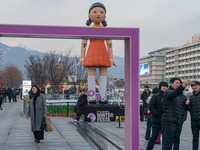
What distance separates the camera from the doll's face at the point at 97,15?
19342 millimetres

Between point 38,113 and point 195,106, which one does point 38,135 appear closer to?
point 38,113

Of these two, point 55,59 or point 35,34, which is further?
point 55,59

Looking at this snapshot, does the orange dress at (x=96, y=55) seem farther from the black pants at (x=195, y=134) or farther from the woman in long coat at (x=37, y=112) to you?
the black pants at (x=195, y=134)

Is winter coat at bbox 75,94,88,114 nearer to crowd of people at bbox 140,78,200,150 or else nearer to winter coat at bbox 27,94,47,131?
winter coat at bbox 27,94,47,131

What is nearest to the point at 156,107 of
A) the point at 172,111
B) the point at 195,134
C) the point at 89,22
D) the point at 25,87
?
the point at 195,134

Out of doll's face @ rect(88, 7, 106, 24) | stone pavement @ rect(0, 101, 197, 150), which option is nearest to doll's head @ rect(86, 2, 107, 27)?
doll's face @ rect(88, 7, 106, 24)

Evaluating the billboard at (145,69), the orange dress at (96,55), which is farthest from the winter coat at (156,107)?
the billboard at (145,69)

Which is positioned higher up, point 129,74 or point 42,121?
point 129,74

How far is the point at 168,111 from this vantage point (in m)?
7.26

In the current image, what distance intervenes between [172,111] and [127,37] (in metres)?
2.01

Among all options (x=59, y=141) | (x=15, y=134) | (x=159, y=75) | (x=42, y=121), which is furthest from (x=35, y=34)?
(x=159, y=75)

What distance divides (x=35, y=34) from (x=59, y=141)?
4834 mm

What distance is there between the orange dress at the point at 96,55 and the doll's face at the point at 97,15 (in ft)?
4.83

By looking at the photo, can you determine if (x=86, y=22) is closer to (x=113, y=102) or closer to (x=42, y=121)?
(x=113, y=102)
